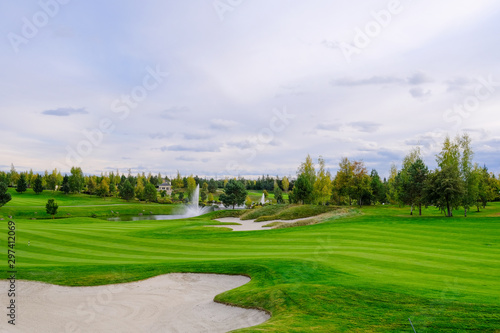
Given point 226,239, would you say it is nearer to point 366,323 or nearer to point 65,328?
point 65,328

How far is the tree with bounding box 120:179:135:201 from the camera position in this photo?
104625 mm

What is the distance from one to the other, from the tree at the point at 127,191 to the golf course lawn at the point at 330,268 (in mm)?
75822

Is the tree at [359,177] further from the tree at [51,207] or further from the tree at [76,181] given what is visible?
the tree at [76,181]

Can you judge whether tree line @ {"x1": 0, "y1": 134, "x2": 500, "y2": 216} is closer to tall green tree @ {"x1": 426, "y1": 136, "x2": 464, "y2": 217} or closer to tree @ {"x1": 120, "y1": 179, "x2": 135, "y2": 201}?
tall green tree @ {"x1": 426, "y1": 136, "x2": 464, "y2": 217}

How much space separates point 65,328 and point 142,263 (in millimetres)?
7697

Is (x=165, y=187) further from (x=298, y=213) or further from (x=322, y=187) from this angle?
(x=298, y=213)

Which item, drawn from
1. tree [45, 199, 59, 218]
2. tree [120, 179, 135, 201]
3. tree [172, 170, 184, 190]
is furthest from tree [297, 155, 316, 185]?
tree [172, 170, 184, 190]

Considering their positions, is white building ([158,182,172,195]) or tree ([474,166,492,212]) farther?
white building ([158,182,172,195])

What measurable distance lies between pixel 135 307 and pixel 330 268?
8531 mm

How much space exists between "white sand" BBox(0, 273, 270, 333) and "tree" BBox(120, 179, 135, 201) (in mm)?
93419

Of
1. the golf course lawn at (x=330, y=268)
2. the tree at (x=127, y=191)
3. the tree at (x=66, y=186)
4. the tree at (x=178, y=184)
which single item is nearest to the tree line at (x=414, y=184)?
the golf course lawn at (x=330, y=268)

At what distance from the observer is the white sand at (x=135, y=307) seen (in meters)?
10.7

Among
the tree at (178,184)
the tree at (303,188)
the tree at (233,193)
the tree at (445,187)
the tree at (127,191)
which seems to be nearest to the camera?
the tree at (445,187)

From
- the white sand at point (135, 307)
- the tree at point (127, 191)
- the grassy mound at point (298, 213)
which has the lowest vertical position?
the white sand at point (135, 307)
